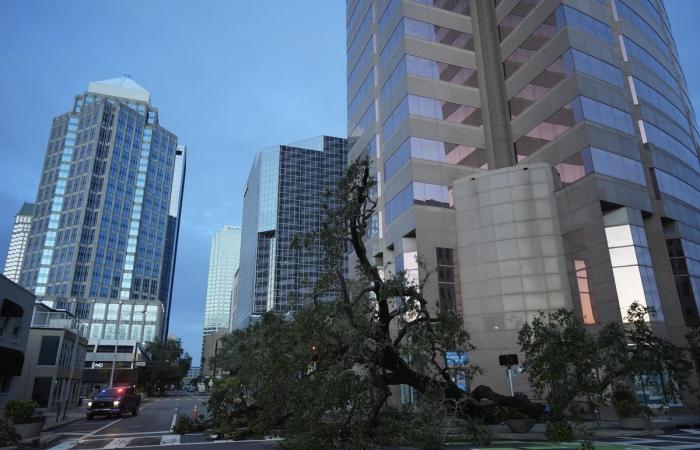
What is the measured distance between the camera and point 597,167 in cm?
3634

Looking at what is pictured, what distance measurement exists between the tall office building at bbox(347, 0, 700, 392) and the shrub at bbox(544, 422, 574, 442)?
56.8ft

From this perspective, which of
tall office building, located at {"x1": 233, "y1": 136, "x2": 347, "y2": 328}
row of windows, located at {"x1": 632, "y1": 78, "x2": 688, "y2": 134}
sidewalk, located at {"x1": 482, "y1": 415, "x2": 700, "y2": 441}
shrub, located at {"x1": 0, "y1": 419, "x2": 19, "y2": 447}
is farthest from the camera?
tall office building, located at {"x1": 233, "y1": 136, "x2": 347, "y2": 328}

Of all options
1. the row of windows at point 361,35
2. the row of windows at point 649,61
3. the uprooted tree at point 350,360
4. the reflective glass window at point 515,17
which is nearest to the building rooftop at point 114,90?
the row of windows at point 361,35

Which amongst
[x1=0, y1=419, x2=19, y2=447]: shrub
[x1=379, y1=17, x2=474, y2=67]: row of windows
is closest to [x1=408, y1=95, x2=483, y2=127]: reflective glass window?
[x1=379, y1=17, x2=474, y2=67]: row of windows

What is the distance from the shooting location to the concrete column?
4503 centimetres

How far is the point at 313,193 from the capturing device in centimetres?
Result: 15062

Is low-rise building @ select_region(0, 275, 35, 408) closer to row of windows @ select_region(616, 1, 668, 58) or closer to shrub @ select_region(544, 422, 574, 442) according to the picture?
shrub @ select_region(544, 422, 574, 442)

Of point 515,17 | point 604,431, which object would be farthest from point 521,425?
Answer: point 515,17

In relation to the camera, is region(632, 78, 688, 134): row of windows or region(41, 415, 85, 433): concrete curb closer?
region(41, 415, 85, 433): concrete curb

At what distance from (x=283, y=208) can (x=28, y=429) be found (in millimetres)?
128022

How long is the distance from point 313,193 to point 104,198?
71.9 meters

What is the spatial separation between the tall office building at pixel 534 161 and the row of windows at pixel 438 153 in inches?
5.2

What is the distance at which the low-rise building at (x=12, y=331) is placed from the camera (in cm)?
2902

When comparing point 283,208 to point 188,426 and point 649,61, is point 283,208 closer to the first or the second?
point 649,61
